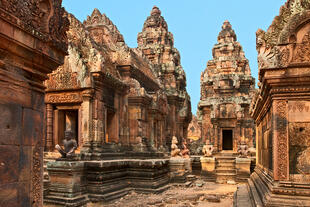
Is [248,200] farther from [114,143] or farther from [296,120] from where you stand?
[114,143]

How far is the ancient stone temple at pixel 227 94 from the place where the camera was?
22.2m

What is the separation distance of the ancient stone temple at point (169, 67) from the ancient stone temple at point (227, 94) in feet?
7.50

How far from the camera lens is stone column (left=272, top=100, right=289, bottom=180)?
4.57m

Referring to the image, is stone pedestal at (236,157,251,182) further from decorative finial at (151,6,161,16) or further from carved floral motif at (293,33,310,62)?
decorative finial at (151,6,161,16)

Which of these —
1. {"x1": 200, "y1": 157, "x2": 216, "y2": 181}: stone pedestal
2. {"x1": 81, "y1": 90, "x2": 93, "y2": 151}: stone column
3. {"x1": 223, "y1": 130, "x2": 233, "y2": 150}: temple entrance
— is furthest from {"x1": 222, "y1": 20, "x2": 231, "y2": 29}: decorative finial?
{"x1": 81, "y1": 90, "x2": 93, "y2": 151}: stone column

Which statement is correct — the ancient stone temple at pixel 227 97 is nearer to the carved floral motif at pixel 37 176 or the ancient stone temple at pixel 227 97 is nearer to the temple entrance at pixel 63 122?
the temple entrance at pixel 63 122

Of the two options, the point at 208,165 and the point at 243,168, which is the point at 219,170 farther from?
the point at 243,168

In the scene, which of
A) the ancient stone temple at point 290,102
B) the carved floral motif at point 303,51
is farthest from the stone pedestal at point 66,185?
the carved floral motif at point 303,51

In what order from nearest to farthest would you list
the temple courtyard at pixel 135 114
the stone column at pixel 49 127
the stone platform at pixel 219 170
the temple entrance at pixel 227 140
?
the temple courtyard at pixel 135 114 < the stone column at pixel 49 127 < the stone platform at pixel 219 170 < the temple entrance at pixel 227 140

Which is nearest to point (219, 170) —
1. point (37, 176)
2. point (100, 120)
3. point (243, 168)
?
point (243, 168)

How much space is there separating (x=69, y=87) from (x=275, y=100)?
8.30 m

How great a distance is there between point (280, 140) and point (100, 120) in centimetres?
810

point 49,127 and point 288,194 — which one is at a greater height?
point 49,127

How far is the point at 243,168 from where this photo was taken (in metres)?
14.4
